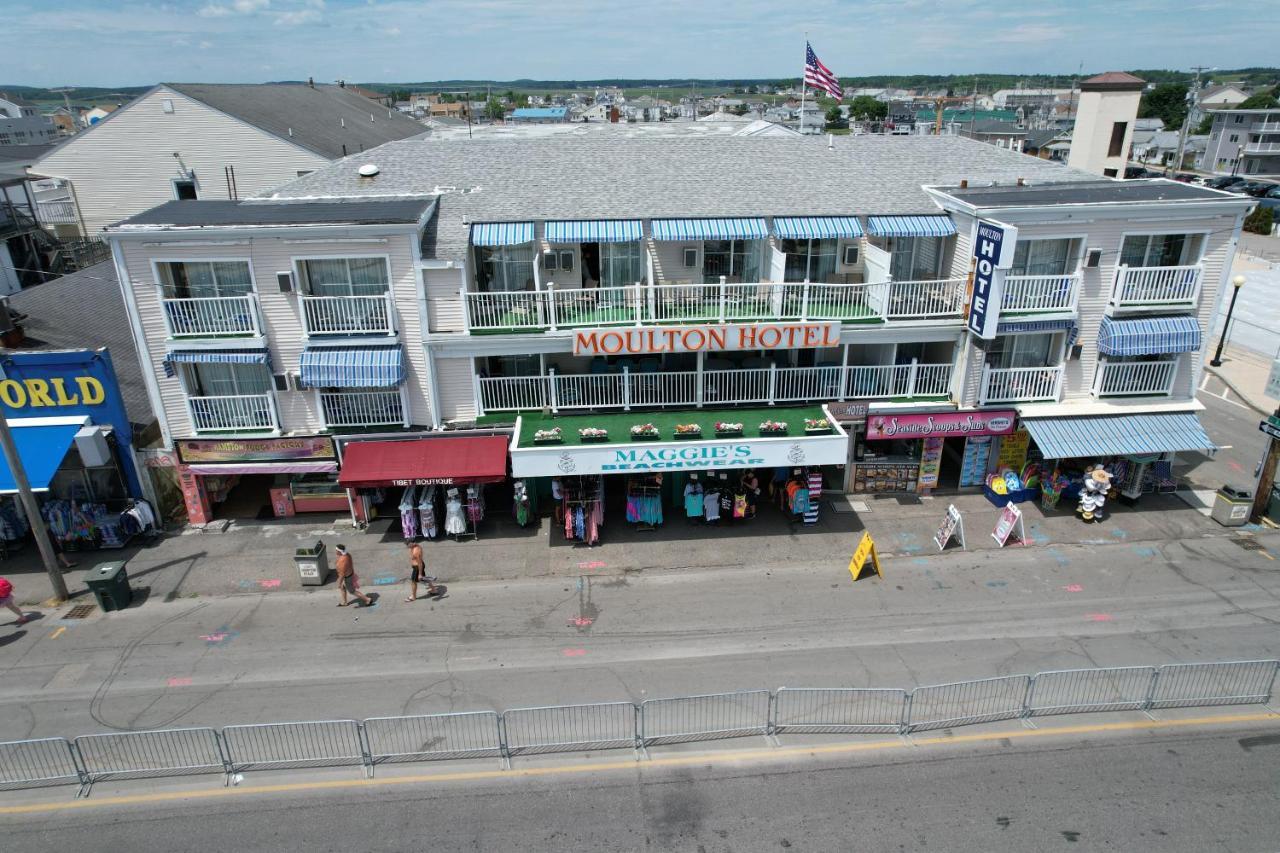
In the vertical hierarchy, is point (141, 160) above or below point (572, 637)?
above

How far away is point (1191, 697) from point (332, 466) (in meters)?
20.6

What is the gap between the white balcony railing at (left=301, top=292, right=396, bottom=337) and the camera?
65.7ft

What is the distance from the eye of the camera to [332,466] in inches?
834

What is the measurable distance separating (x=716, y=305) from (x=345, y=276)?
10045 mm

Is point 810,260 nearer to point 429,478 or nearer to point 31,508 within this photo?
point 429,478

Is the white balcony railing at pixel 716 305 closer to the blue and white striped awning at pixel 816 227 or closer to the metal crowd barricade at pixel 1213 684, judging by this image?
the blue and white striped awning at pixel 816 227

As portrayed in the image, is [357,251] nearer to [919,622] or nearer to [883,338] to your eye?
[883,338]

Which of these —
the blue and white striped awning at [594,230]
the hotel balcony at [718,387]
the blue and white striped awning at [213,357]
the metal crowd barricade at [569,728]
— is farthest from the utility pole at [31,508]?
the blue and white striped awning at [594,230]

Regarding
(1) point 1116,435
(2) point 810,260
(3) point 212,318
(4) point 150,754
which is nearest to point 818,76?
(2) point 810,260

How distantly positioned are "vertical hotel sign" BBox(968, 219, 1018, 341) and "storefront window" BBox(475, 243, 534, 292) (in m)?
12.1

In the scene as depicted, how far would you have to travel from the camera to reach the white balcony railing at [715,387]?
2170 cm

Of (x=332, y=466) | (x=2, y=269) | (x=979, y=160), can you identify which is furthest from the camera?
(x=2, y=269)

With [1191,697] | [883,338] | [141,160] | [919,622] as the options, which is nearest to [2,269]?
[141,160]

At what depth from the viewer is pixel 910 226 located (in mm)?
21500
